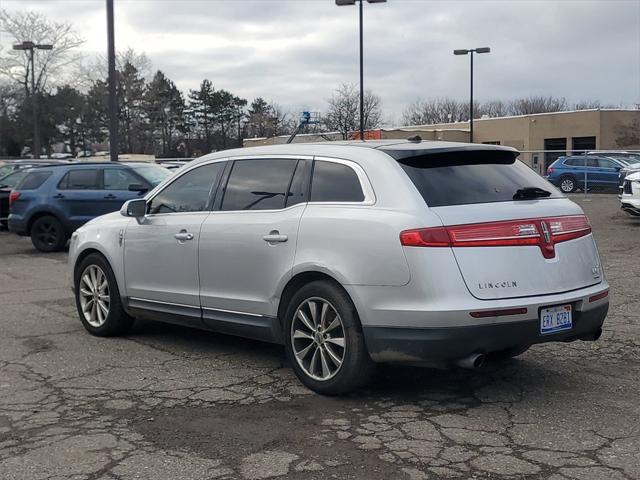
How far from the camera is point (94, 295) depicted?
25.2 feet

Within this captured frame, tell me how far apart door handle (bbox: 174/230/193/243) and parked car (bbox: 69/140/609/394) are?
1 centimetres

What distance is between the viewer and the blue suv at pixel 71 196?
612 inches

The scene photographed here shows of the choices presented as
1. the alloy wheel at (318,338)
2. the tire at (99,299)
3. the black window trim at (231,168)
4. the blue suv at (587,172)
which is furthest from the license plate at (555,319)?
the blue suv at (587,172)

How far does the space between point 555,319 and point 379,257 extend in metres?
1.21

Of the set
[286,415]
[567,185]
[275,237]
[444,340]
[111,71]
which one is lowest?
[286,415]

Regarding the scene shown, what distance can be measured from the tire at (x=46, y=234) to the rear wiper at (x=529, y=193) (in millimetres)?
12027

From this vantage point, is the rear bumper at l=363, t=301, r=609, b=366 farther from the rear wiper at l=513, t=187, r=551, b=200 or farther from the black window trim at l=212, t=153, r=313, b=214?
the black window trim at l=212, t=153, r=313, b=214

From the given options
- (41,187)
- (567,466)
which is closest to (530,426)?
(567,466)

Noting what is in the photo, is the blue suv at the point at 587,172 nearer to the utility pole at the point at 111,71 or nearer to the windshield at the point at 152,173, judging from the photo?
the utility pole at the point at 111,71

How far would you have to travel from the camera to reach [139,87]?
241 feet

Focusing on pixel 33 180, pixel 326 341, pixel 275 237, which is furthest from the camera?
pixel 33 180

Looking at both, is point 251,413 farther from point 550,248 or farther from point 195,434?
point 550,248

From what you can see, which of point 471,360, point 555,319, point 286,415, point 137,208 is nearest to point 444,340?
point 471,360

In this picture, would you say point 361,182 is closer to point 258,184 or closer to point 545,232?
point 258,184
